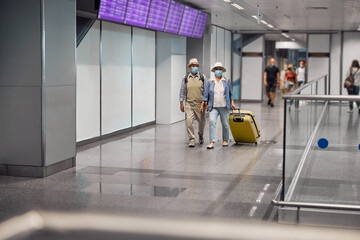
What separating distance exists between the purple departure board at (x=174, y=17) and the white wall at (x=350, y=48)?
14.0 metres

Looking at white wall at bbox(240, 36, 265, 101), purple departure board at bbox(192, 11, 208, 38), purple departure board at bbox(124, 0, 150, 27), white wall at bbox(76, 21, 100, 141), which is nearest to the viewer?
white wall at bbox(76, 21, 100, 141)

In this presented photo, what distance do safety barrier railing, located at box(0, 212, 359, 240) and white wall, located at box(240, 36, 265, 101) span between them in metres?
21.0

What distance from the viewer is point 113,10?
11.1 meters

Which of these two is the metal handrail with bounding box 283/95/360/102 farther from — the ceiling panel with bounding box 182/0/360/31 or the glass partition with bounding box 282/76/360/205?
the ceiling panel with bounding box 182/0/360/31

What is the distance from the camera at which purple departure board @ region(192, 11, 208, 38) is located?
16859mm

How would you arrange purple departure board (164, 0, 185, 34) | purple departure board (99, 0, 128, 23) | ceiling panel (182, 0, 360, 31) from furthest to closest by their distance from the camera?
1. ceiling panel (182, 0, 360, 31)
2. purple departure board (164, 0, 185, 34)
3. purple departure board (99, 0, 128, 23)

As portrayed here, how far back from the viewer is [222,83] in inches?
460

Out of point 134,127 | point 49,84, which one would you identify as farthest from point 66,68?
point 134,127

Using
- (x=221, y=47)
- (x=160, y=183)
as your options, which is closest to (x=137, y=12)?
(x=160, y=183)

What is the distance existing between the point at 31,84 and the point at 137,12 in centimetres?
449

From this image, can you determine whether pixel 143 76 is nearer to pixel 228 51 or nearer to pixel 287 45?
pixel 228 51

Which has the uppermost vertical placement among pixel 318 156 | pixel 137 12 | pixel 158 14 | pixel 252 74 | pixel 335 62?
pixel 158 14

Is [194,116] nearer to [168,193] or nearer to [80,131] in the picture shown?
[80,131]

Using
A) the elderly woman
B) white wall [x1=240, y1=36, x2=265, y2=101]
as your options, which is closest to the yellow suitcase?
the elderly woman
